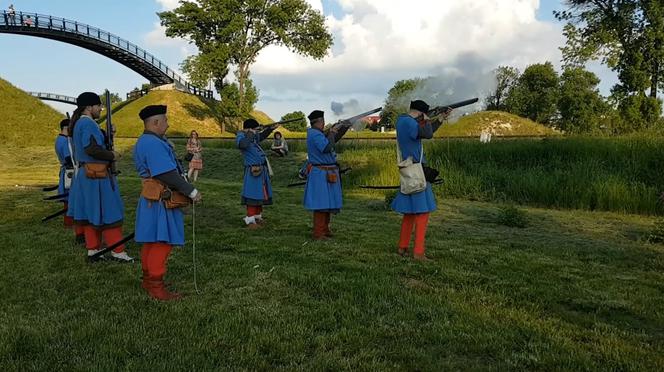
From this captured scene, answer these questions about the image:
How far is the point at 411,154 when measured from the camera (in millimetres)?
6992

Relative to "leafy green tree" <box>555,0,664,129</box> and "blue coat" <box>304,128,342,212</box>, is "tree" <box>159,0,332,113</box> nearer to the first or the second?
"leafy green tree" <box>555,0,664,129</box>

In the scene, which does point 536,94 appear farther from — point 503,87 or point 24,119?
point 24,119

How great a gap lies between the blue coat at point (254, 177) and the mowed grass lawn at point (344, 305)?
2.80 ft

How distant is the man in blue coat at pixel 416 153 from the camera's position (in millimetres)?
6766

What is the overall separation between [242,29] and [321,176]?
46.3m

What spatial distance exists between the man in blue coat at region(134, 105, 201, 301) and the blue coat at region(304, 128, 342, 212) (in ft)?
10.7

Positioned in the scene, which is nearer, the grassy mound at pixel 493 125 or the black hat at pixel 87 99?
the black hat at pixel 87 99

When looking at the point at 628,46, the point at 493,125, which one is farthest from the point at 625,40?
the point at 493,125

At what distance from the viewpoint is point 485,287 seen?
5629mm

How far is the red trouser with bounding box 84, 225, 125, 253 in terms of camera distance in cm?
687

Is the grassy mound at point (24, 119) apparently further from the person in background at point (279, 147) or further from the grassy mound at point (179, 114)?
the person in background at point (279, 147)

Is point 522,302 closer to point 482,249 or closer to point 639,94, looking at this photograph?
point 482,249

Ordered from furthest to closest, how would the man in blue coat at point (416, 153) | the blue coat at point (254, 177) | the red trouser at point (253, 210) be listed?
the red trouser at point (253, 210) → the blue coat at point (254, 177) → the man in blue coat at point (416, 153)

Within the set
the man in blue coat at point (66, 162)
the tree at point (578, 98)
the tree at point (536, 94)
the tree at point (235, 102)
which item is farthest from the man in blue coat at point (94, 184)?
the tree at point (536, 94)
